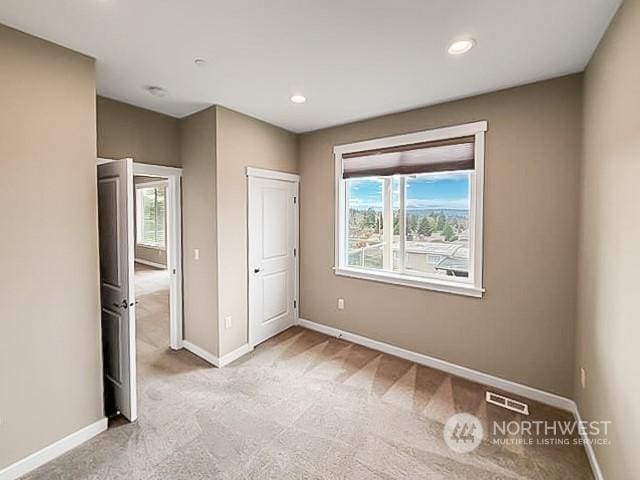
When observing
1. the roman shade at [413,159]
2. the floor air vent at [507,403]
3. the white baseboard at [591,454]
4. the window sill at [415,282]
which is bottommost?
the floor air vent at [507,403]

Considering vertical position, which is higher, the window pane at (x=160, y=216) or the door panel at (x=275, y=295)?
the window pane at (x=160, y=216)

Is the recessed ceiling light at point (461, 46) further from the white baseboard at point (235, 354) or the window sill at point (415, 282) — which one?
the white baseboard at point (235, 354)

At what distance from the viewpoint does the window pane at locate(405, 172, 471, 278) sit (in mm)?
3061

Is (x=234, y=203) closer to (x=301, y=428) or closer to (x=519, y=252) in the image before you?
(x=301, y=428)

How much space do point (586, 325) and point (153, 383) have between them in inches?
140

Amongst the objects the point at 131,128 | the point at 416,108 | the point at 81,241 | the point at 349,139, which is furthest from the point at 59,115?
the point at 416,108

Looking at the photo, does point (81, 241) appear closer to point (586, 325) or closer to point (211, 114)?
point (211, 114)

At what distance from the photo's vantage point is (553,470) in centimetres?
189

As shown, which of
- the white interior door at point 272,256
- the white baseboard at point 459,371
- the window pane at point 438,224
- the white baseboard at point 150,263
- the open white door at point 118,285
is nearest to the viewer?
the open white door at point 118,285

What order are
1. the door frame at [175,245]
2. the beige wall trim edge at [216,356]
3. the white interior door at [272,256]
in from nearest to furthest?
the beige wall trim edge at [216,356] < the door frame at [175,245] < the white interior door at [272,256]

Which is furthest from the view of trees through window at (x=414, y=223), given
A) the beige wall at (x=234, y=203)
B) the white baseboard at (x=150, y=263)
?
the white baseboard at (x=150, y=263)

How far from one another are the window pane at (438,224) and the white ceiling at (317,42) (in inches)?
32.2

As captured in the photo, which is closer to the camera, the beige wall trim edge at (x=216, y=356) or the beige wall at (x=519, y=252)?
the beige wall at (x=519, y=252)

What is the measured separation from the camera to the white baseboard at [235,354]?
3.21 meters
